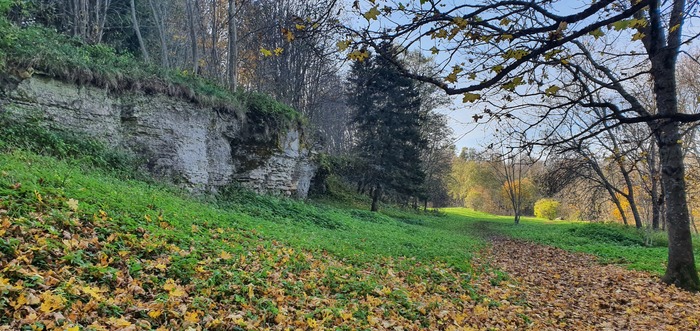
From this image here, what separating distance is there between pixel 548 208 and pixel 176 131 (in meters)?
44.1

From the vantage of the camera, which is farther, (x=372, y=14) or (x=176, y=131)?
(x=176, y=131)

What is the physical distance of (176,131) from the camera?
10.9m

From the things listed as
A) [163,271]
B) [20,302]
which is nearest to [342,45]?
[163,271]

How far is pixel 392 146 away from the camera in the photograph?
2248cm

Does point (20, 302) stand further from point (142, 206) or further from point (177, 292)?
point (142, 206)

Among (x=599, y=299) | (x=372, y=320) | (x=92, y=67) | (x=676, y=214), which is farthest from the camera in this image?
(x=92, y=67)

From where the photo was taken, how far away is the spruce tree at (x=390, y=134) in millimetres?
22234

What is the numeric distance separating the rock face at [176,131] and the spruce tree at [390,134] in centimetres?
734

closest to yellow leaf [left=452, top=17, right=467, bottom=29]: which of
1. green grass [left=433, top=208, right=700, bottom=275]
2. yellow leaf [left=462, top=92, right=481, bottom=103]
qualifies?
yellow leaf [left=462, top=92, right=481, bottom=103]

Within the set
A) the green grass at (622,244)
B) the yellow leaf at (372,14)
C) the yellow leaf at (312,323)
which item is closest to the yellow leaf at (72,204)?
the yellow leaf at (312,323)

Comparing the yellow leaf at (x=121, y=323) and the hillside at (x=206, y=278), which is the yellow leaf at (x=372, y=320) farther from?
the yellow leaf at (x=121, y=323)

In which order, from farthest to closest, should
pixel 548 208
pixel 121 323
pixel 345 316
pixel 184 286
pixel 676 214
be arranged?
1. pixel 548 208
2. pixel 676 214
3. pixel 345 316
4. pixel 184 286
5. pixel 121 323

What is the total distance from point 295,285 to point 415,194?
19564mm

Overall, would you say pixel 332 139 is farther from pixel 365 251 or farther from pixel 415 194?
pixel 365 251
